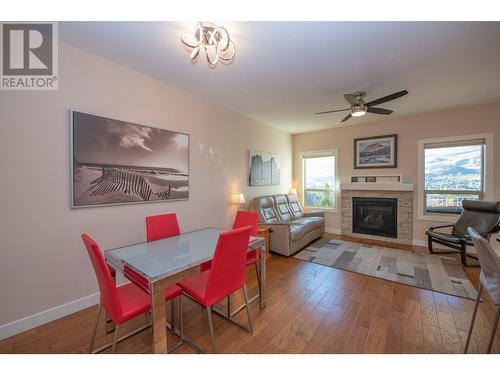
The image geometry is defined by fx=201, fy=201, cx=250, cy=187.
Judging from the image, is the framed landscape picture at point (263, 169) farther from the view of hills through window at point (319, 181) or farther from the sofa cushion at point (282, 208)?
the view of hills through window at point (319, 181)

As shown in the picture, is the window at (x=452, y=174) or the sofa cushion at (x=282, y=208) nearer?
the window at (x=452, y=174)

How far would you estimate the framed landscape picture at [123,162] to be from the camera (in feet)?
6.40

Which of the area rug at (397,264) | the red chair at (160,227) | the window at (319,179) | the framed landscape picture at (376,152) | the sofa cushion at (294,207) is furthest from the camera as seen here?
the window at (319,179)

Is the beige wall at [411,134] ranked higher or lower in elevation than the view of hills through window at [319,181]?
higher

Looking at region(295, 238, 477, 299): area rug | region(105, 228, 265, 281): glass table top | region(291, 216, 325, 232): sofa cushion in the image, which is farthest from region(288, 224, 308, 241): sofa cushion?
region(105, 228, 265, 281): glass table top

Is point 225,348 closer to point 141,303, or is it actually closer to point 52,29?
point 141,303

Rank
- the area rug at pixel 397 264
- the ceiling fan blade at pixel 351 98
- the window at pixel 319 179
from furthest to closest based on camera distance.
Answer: the window at pixel 319 179
the ceiling fan blade at pixel 351 98
the area rug at pixel 397 264

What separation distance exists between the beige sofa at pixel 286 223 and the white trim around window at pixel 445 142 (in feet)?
6.38

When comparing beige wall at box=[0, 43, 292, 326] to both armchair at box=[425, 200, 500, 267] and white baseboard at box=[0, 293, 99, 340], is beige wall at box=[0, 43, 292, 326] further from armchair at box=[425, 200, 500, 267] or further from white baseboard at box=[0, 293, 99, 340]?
armchair at box=[425, 200, 500, 267]

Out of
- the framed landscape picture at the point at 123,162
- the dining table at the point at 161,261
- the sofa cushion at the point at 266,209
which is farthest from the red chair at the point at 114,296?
the sofa cushion at the point at 266,209

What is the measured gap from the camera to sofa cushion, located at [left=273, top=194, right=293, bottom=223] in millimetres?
4270

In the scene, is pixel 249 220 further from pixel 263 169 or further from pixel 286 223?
pixel 263 169

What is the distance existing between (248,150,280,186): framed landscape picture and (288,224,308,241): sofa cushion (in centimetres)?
118

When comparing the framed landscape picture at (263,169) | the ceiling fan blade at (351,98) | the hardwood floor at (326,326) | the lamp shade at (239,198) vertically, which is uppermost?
the ceiling fan blade at (351,98)
